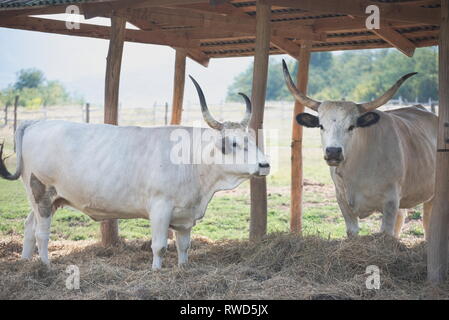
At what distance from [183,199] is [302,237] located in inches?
56.7

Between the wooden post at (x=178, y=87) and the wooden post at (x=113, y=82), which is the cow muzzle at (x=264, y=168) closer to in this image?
the wooden post at (x=113, y=82)

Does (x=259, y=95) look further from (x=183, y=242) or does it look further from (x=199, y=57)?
(x=199, y=57)

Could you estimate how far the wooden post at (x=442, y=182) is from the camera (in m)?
5.95

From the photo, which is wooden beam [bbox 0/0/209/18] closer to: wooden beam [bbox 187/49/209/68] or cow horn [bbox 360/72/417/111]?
cow horn [bbox 360/72/417/111]

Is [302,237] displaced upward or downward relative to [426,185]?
downward

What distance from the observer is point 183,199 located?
6949mm

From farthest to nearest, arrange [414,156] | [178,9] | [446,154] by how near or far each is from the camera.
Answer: [178,9]
[414,156]
[446,154]

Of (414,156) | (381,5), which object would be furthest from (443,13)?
(414,156)

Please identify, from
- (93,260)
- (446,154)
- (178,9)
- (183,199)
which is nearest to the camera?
(446,154)

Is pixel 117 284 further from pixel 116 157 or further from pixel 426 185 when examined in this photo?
pixel 426 185

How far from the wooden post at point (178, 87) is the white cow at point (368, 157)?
3.06 meters

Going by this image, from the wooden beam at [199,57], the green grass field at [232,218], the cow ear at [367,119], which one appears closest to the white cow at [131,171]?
the cow ear at [367,119]

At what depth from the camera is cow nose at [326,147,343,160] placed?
22.7 ft

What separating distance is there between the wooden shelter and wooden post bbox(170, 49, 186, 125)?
2 cm
